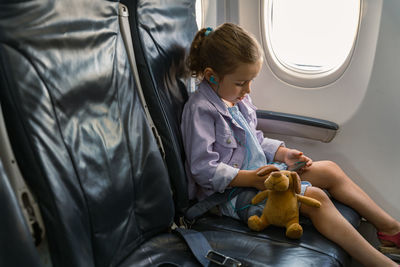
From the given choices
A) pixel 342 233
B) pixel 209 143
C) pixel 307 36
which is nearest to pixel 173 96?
pixel 209 143

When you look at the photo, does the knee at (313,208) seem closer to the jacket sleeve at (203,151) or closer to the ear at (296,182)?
the ear at (296,182)

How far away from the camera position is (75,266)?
1.19 m

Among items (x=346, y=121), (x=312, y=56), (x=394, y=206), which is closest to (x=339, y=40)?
(x=312, y=56)

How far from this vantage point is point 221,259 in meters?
1.43

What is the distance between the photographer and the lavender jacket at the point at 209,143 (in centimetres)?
174

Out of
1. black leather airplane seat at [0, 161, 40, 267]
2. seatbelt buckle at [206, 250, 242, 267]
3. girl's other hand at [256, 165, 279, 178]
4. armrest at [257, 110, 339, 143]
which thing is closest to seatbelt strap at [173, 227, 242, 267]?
seatbelt buckle at [206, 250, 242, 267]

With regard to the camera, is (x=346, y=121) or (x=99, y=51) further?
(x=346, y=121)

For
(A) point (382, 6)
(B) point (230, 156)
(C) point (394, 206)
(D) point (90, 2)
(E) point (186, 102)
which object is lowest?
(C) point (394, 206)

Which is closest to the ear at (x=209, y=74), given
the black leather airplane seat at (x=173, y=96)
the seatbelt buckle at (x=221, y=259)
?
the black leather airplane seat at (x=173, y=96)

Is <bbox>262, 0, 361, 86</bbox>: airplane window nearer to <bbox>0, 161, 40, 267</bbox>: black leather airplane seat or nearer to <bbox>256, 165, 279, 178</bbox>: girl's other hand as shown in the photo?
<bbox>256, 165, 279, 178</bbox>: girl's other hand

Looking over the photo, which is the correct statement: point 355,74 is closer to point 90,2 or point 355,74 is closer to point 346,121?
point 346,121

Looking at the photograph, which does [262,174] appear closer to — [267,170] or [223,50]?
[267,170]

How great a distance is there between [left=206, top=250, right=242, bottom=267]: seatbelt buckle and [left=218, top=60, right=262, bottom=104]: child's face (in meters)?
0.71

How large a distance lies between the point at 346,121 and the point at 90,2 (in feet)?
5.24
